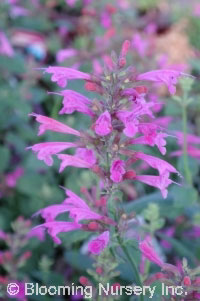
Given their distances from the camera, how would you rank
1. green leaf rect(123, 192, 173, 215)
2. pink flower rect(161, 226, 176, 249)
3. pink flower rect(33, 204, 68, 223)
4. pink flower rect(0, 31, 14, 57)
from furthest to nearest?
pink flower rect(0, 31, 14, 57) → pink flower rect(161, 226, 176, 249) → green leaf rect(123, 192, 173, 215) → pink flower rect(33, 204, 68, 223)

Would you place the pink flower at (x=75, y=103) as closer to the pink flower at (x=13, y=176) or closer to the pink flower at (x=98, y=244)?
Result: the pink flower at (x=98, y=244)

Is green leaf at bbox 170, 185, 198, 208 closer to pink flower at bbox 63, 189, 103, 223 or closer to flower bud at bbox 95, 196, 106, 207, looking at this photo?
flower bud at bbox 95, 196, 106, 207

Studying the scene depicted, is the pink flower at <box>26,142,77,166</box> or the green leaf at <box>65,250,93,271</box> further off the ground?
the pink flower at <box>26,142,77,166</box>

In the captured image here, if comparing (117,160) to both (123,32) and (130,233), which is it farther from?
(123,32)

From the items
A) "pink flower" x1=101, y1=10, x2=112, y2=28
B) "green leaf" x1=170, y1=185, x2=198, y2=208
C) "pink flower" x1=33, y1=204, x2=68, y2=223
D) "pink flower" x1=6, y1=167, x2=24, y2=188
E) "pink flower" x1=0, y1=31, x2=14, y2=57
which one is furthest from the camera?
"pink flower" x1=101, y1=10, x2=112, y2=28

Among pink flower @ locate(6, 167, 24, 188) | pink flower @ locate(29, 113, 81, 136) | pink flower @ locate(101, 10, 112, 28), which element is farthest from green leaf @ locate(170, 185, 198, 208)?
pink flower @ locate(101, 10, 112, 28)

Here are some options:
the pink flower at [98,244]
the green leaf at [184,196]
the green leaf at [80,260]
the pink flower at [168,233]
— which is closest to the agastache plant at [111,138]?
the pink flower at [98,244]

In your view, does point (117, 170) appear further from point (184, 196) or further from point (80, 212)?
point (184, 196)
